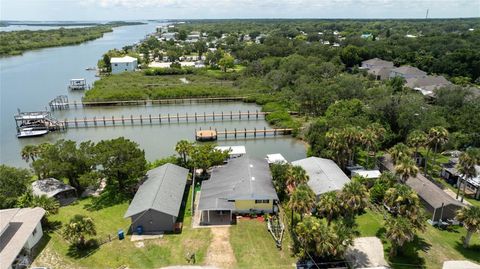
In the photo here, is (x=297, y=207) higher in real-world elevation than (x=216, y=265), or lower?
higher

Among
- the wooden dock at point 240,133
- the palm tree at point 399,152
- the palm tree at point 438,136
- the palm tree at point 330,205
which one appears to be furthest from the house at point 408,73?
the palm tree at point 330,205

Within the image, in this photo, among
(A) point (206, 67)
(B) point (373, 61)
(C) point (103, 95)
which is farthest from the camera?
(A) point (206, 67)

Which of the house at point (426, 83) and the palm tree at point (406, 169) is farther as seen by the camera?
the house at point (426, 83)

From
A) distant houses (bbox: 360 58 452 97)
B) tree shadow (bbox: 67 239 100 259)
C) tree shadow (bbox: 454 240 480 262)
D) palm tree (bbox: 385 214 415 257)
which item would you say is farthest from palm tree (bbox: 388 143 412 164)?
distant houses (bbox: 360 58 452 97)

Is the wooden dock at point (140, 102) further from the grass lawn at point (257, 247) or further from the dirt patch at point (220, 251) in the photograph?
the dirt patch at point (220, 251)

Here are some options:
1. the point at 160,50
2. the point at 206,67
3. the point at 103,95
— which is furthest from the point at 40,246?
the point at 160,50

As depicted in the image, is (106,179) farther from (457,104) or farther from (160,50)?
(160,50)

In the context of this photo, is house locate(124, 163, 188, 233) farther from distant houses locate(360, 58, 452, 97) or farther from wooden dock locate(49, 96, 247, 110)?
distant houses locate(360, 58, 452, 97)
